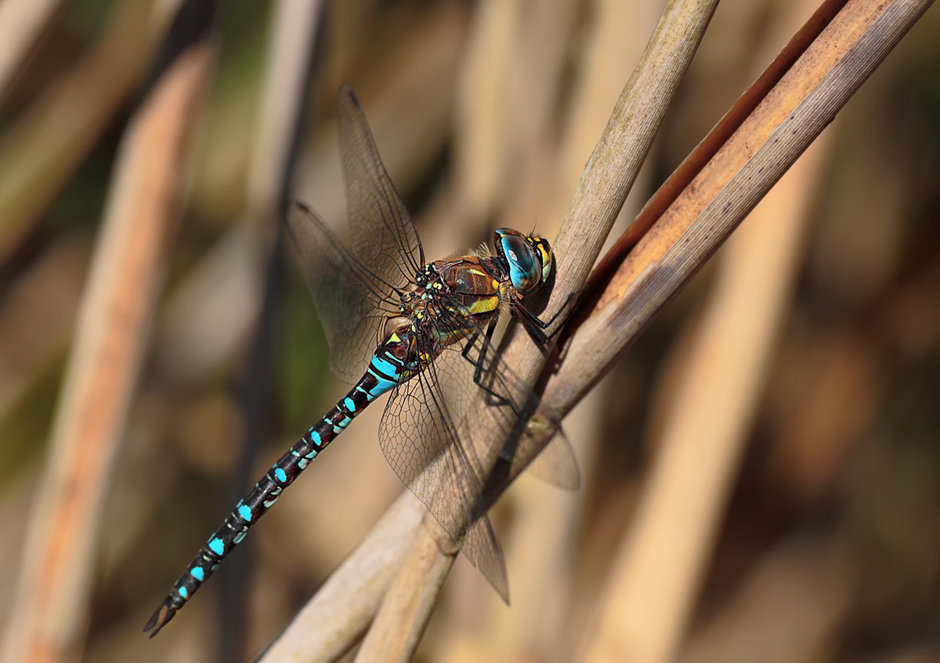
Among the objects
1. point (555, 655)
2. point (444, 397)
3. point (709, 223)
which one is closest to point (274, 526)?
point (555, 655)

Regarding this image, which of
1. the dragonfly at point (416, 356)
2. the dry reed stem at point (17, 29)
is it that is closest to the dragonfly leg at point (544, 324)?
the dragonfly at point (416, 356)

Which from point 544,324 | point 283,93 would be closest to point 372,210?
point 283,93

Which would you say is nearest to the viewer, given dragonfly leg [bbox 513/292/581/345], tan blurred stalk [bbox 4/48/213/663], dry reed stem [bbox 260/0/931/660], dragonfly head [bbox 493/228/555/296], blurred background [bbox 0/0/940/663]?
dry reed stem [bbox 260/0/931/660]

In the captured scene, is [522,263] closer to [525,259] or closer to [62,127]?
[525,259]

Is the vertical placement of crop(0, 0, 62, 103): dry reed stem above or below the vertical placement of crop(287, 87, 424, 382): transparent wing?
above

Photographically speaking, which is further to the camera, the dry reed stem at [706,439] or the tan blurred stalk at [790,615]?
the tan blurred stalk at [790,615]

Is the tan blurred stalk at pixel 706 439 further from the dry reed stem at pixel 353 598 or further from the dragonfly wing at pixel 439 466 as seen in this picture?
the dry reed stem at pixel 353 598

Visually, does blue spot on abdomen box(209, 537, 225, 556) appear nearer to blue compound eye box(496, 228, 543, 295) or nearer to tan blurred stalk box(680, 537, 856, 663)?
blue compound eye box(496, 228, 543, 295)

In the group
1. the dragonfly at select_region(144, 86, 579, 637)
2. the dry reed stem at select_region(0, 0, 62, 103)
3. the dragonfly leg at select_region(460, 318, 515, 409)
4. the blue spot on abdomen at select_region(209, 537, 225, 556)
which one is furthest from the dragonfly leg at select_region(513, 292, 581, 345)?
the dry reed stem at select_region(0, 0, 62, 103)
